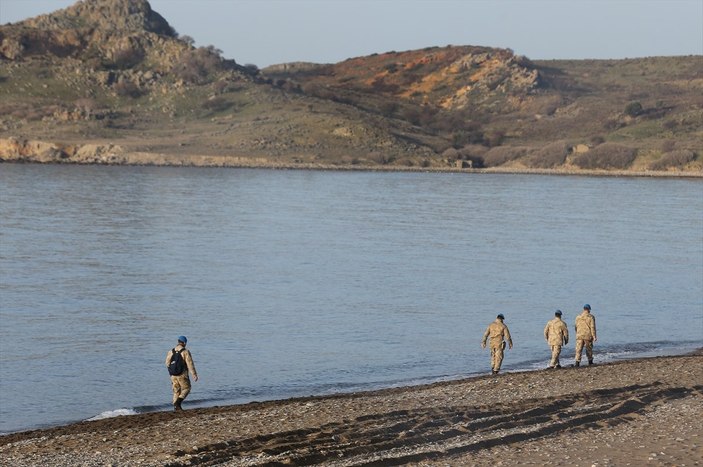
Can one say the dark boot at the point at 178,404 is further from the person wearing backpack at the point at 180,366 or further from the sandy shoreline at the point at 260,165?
the sandy shoreline at the point at 260,165

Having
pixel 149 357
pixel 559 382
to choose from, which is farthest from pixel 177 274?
pixel 559 382

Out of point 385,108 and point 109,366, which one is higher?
point 385,108

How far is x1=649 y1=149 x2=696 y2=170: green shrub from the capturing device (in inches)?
5418

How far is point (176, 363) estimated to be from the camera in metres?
18.7

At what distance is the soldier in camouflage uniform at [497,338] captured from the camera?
22.8 metres

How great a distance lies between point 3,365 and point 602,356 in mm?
14020

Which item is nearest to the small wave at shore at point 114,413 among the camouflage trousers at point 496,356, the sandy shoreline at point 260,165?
the camouflage trousers at point 496,356

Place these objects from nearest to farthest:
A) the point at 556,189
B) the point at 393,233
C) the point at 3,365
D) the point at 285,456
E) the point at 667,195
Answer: the point at 285,456
the point at 3,365
the point at 393,233
the point at 667,195
the point at 556,189

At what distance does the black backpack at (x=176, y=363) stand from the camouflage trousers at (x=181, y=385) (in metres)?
0.19

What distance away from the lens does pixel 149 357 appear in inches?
1025

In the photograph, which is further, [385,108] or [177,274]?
[385,108]

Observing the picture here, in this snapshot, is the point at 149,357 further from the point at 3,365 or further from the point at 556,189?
the point at 556,189

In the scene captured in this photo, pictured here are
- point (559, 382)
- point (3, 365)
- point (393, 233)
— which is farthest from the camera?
point (393, 233)

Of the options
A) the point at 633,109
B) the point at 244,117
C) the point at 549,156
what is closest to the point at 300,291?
the point at 244,117
